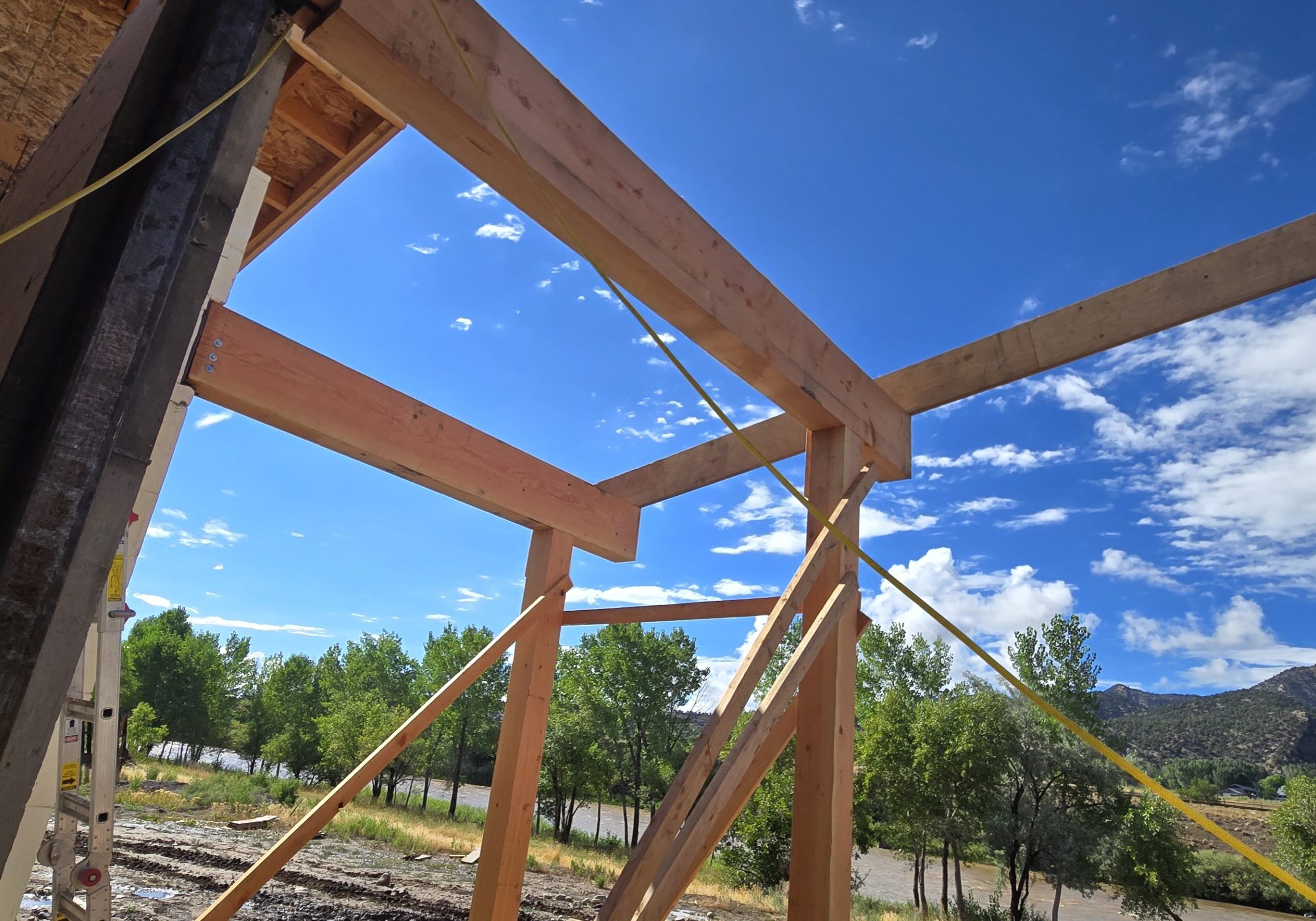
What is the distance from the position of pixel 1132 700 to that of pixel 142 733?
80796 mm

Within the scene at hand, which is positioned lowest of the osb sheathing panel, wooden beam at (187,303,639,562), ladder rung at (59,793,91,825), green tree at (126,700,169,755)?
green tree at (126,700,169,755)

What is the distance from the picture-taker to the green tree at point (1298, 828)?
20797 millimetres

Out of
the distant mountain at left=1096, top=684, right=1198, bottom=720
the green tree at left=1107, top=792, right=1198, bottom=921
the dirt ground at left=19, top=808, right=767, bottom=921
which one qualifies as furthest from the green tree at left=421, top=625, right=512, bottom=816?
the distant mountain at left=1096, top=684, right=1198, bottom=720

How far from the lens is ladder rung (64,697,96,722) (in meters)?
2.76

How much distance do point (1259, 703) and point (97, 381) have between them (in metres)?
67.9

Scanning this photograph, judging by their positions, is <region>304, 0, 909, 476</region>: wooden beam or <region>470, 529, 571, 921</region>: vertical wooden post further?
<region>470, 529, 571, 921</region>: vertical wooden post

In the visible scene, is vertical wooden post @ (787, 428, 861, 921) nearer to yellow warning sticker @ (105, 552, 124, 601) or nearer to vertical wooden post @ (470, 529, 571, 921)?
vertical wooden post @ (470, 529, 571, 921)

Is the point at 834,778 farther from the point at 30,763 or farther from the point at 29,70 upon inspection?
the point at 29,70

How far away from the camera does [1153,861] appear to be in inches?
755

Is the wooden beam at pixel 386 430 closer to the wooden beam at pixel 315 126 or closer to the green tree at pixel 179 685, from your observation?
the wooden beam at pixel 315 126

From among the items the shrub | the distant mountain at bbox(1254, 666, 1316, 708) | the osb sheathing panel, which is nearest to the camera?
the osb sheathing panel

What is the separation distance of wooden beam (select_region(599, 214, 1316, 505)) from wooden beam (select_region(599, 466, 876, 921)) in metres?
0.57

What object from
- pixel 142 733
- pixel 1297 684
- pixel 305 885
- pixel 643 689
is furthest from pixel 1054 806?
pixel 1297 684

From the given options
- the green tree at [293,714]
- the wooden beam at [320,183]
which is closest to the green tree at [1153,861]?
the wooden beam at [320,183]
